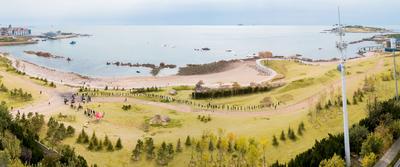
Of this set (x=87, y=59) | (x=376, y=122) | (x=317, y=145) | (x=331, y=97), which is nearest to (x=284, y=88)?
(x=331, y=97)

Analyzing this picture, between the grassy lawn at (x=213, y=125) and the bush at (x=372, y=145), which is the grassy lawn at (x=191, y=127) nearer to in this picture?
the grassy lawn at (x=213, y=125)

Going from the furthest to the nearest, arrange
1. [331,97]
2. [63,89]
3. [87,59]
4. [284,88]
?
[87,59]
[63,89]
[284,88]
[331,97]

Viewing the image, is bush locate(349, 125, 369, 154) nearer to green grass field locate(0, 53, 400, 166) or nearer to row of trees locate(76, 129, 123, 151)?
green grass field locate(0, 53, 400, 166)

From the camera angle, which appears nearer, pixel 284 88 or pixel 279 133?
pixel 279 133

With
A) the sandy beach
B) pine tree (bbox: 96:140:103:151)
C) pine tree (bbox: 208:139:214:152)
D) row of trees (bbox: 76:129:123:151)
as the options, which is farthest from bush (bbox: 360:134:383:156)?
the sandy beach

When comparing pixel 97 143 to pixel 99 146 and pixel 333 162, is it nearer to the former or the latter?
pixel 99 146

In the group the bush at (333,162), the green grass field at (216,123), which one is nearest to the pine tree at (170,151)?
the green grass field at (216,123)

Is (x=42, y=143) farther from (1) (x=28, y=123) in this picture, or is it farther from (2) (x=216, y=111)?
(2) (x=216, y=111)

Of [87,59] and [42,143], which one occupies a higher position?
[87,59]
